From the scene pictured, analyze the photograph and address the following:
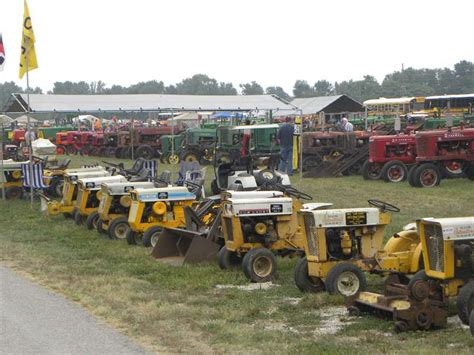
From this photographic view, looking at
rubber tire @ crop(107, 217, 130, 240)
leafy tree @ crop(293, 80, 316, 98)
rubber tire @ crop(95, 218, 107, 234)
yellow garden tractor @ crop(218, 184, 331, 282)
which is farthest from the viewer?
A: leafy tree @ crop(293, 80, 316, 98)

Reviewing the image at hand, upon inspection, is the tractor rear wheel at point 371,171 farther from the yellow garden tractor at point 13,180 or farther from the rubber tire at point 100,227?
the rubber tire at point 100,227

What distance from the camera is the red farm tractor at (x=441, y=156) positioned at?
22328 mm

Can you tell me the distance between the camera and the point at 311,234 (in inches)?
374

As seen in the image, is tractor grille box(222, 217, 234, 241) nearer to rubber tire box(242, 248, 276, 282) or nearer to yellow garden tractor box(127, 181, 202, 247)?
rubber tire box(242, 248, 276, 282)

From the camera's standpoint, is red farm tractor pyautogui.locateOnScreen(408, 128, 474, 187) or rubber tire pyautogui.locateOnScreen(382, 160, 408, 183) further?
rubber tire pyautogui.locateOnScreen(382, 160, 408, 183)

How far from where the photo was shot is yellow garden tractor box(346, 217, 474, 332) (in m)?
7.55

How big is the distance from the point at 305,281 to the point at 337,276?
62cm

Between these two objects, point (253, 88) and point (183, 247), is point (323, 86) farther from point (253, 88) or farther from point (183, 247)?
point (183, 247)

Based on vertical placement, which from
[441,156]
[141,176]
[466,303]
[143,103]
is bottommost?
[466,303]

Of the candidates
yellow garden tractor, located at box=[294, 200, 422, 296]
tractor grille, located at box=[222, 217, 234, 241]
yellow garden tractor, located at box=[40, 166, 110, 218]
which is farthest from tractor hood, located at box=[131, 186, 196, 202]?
yellow garden tractor, located at box=[294, 200, 422, 296]

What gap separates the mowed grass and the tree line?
88.7 m

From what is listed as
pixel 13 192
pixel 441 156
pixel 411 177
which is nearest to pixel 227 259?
pixel 411 177

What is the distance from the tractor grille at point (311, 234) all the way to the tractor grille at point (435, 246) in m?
1.69

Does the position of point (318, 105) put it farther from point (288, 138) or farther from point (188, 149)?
point (288, 138)
